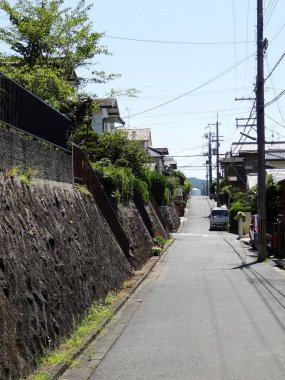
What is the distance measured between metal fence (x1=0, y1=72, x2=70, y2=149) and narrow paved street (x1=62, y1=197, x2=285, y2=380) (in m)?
4.05

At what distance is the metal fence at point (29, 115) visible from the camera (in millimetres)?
8836

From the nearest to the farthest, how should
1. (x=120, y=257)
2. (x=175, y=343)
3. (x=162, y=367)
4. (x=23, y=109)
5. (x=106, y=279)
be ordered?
(x=162, y=367), (x=175, y=343), (x=23, y=109), (x=106, y=279), (x=120, y=257)

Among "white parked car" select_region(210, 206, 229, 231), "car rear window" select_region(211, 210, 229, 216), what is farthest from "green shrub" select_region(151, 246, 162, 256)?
"car rear window" select_region(211, 210, 229, 216)

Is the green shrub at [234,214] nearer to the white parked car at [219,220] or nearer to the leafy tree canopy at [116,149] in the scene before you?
the white parked car at [219,220]

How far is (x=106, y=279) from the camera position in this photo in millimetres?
13086

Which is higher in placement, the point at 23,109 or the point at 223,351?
the point at 23,109

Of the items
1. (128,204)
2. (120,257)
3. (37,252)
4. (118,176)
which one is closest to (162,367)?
(37,252)

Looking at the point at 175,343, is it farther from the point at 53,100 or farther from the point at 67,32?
the point at 67,32

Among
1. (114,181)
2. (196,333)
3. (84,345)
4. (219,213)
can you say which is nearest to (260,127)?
(114,181)

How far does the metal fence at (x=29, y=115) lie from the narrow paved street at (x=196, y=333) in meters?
4.05

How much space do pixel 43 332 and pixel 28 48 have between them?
1684 cm

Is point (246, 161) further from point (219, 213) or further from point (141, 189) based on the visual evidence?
point (141, 189)

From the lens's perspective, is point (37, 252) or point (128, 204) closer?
point (37, 252)

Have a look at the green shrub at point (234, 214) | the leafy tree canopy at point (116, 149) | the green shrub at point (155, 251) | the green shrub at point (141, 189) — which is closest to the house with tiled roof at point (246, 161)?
the green shrub at point (234, 214)
